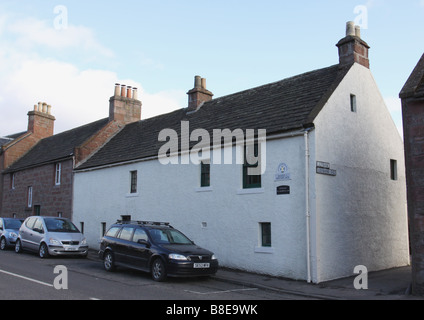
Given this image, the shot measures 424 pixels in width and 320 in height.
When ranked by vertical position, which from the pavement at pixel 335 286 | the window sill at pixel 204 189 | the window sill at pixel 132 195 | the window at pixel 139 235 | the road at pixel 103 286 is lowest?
the pavement at pixel 335 286

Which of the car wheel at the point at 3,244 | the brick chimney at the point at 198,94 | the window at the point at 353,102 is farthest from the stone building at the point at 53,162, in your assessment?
the window at the point at 353,102

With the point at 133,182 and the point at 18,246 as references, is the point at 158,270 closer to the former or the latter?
the point at 133,182

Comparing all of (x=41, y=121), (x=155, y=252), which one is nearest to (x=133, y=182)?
(x=155, y=252)

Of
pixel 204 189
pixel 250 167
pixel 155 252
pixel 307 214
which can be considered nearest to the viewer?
pixel 155 252

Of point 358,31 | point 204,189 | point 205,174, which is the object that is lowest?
point 204,189

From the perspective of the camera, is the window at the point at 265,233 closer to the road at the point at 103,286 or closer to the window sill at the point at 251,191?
the window sill at the point at 251,191

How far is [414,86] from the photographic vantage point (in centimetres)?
1066

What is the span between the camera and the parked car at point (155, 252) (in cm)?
1161

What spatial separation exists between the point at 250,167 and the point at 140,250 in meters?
4.74

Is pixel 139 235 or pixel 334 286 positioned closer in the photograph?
pixel 334 286

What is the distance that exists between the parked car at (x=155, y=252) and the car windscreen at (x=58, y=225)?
175 inches

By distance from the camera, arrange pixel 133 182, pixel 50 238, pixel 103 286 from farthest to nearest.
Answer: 1. pixel 133 182
2. pixel 50 238
3. pixel 103 286

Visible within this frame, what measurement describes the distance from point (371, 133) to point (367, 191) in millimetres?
2348
